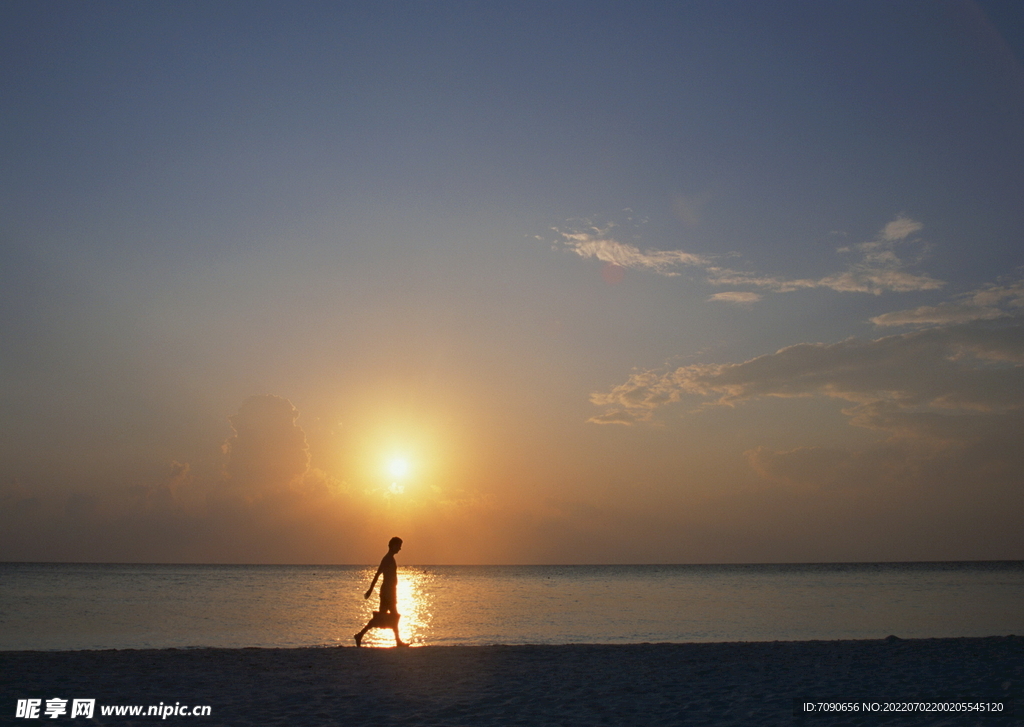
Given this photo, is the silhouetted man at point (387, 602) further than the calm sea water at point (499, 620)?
No

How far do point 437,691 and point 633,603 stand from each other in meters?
30.5

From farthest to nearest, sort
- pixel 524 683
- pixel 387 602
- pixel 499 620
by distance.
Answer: pixel 499 620
pixel 387 602
pixel 524 683

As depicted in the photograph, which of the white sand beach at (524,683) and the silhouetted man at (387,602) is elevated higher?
the silhouetted man at (387,602)

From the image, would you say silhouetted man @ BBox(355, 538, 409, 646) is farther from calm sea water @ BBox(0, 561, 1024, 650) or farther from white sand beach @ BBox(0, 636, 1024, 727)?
calm sea water @ BBox(0, 561, 1024, 650)

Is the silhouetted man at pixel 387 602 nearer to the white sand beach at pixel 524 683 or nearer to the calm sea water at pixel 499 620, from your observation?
the white sand beach at pixel 524 683

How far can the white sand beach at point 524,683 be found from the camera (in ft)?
30.5

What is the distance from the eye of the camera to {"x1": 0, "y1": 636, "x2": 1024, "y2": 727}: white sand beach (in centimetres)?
930

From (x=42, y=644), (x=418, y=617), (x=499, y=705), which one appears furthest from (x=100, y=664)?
(x=418, y=617)

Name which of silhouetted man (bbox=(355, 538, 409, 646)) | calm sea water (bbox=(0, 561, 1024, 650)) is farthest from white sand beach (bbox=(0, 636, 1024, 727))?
calm sea water (bbox=(0, 561, 1024, 650))

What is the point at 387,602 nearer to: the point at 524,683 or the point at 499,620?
the point at 524,683

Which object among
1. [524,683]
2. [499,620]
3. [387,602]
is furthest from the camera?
[499,620]

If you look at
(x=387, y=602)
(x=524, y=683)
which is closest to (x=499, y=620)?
(x=387, y=602)

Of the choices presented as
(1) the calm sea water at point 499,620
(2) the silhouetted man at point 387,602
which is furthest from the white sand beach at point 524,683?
(1) the calm sea water at point 499,620

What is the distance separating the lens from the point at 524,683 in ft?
37.7
